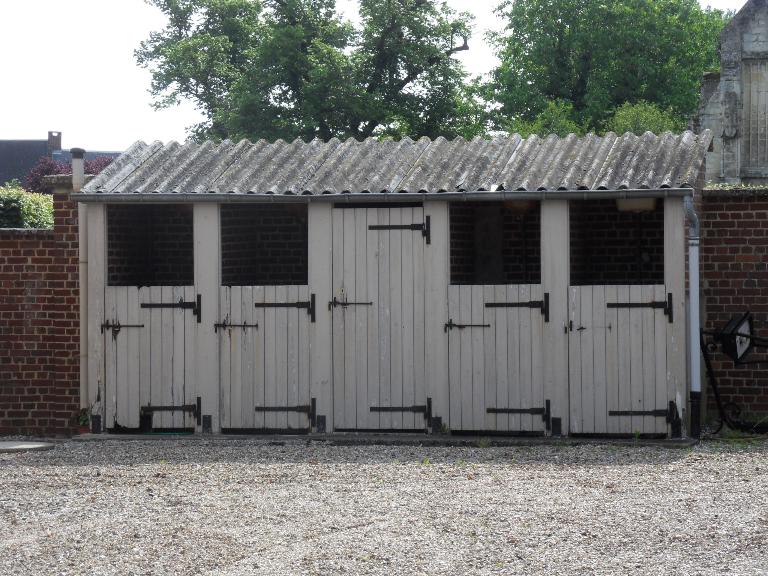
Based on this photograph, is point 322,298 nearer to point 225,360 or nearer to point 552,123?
point 225,360

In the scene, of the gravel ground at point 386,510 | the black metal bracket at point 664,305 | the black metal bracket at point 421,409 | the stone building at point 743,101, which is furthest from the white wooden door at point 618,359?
the stone building at point 743,101

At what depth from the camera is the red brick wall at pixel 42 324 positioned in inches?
479

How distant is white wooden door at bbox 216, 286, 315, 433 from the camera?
11.5m

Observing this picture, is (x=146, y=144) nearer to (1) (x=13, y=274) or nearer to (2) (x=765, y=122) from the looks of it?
(1) (x=13, y=274)

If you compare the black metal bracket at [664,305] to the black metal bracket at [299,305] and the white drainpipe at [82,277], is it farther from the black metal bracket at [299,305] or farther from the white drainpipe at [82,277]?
the white drainpipe at [82,277]

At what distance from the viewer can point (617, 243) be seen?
12.8 meters

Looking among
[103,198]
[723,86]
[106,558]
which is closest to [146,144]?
[103,198]

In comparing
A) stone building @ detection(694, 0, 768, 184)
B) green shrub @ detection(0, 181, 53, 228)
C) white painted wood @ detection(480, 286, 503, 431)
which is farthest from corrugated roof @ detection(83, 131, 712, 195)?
stone building @ detection(694, 0, 768, 184)

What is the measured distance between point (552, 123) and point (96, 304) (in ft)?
102

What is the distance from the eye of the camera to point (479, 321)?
36.7 ft

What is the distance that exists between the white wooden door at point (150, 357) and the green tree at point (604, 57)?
113ft

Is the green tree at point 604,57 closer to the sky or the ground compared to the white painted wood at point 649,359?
closer to the sky

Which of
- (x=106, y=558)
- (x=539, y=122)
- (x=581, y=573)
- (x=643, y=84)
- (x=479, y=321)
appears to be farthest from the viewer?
(x=643, y=84)

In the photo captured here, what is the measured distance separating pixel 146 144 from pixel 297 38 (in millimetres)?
25825
